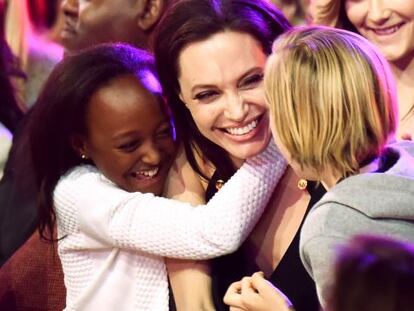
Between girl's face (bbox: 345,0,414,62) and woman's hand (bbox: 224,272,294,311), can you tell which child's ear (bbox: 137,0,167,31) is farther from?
woman's hand (bbox: 224,272,294,311)

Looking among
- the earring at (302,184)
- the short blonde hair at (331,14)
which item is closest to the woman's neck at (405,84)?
the short blonde hair at (331,14)

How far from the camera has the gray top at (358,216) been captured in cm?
180

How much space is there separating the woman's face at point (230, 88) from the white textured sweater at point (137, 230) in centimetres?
9

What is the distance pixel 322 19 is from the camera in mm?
2838

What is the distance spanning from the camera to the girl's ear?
99.3 inches

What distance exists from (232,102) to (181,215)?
314 millimetres

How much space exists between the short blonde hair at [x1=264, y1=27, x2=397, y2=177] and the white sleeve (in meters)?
0.41

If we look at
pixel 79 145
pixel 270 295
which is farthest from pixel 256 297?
pixel 79 145

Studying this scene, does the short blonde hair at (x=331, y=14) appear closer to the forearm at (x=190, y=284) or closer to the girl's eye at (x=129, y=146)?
the girl's eye at (x=129, y=146)

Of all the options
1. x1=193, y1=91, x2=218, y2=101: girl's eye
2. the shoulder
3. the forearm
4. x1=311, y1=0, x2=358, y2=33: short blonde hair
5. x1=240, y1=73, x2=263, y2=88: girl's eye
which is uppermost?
x1=240, y1=73, x2=263, y2=88: girl's eye

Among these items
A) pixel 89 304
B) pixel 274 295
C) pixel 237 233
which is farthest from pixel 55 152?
pixel 274 295

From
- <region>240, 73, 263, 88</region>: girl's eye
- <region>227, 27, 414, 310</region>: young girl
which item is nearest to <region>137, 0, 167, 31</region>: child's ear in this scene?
<region>240, 73, 263, 88</region>: girl's eye

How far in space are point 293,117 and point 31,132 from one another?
37.1 inches

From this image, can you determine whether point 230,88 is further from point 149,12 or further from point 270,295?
point 149,12
